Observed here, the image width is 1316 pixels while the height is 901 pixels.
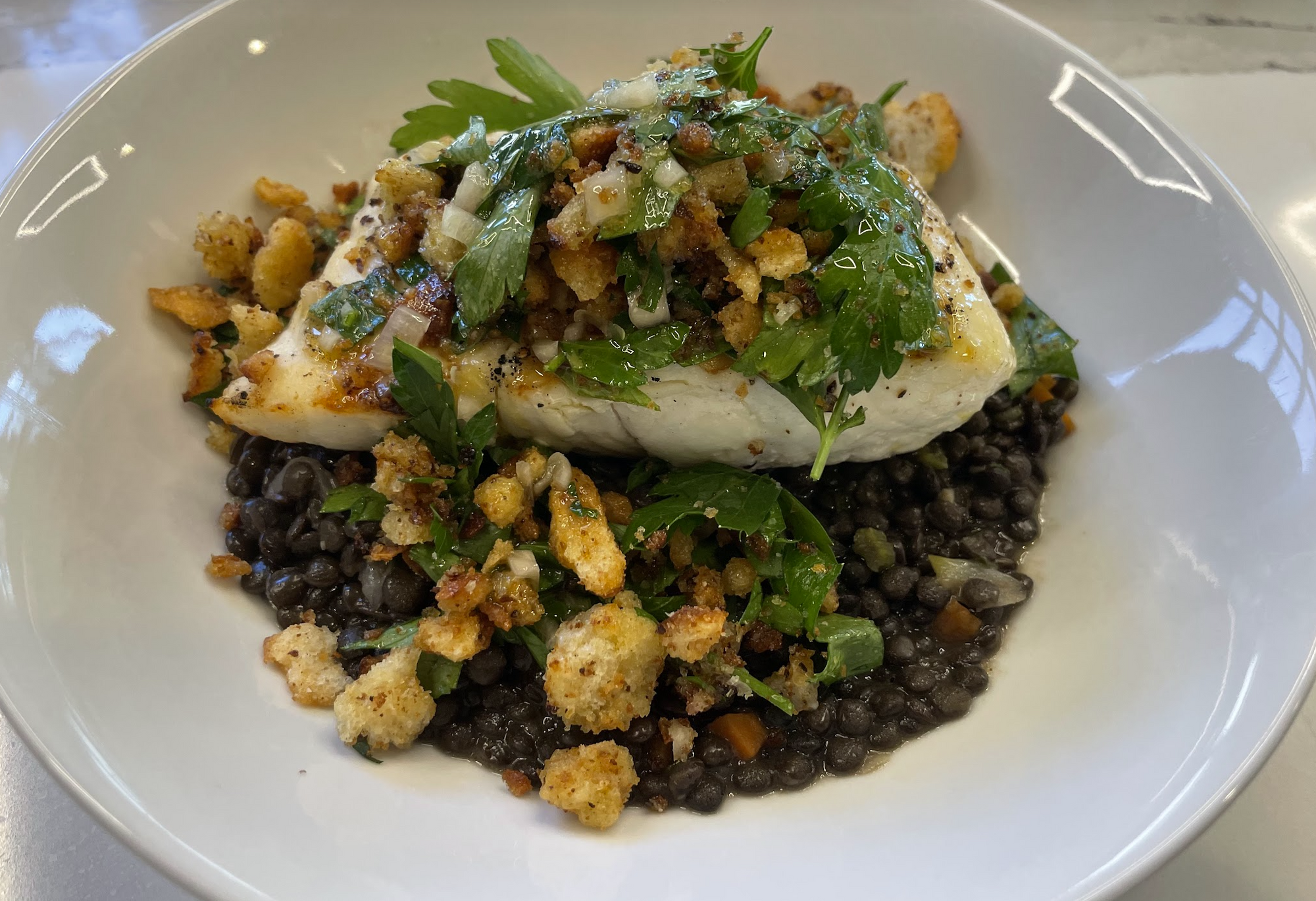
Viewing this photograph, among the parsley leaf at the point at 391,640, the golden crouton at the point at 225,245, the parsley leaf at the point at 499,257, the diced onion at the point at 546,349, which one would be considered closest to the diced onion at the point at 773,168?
the parsley leaf at the point at 499,257

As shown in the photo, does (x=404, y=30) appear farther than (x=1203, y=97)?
No

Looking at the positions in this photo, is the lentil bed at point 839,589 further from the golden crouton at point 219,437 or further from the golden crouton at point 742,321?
the golden crouton at point 742,321

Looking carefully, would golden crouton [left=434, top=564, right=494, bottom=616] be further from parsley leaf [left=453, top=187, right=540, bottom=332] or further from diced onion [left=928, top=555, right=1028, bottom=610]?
diced onion [left=928, top=555, right=1028, bottom=610]

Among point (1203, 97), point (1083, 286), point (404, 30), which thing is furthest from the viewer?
point (1203, 97)

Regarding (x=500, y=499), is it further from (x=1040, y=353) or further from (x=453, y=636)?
(x=1040, y=353)

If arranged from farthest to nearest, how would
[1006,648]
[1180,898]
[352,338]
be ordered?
1. [1006,648]
2. [352,338]
3. [1180,898]

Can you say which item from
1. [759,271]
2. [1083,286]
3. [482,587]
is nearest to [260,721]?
[482,587]

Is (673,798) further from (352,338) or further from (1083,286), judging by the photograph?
(1083,286)

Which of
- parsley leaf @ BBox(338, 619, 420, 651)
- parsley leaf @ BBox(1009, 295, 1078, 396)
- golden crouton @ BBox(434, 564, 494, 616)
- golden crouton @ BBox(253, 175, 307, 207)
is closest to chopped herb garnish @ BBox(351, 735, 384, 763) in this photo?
parsley leaf @ BBox(338, 619, 420, 651)
